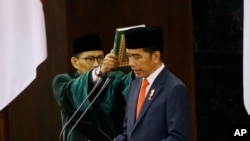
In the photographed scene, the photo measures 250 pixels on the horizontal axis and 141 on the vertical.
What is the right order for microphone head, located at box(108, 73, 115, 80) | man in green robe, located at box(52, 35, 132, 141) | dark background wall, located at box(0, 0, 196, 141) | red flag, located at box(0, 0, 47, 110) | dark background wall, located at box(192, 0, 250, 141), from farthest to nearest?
dark background wall, located at box(0, 0, 196, 141), dark background wall, located at box(192, 0, 250, 141), red flag, located at box(0, 0, 47, 110), man in green robe, located at box(52, 35, 132, 141), microphone head, located at box(108, 73, 115, 80)

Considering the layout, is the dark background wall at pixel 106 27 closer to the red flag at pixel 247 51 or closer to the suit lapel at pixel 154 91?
the red flag at pixel 247 51

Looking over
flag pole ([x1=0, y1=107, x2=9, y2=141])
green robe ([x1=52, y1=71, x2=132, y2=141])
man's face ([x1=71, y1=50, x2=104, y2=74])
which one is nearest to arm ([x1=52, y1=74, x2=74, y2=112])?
green robe ([x1=52, y1=71, x2=132, y2=141])

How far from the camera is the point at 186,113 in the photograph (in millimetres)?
3156

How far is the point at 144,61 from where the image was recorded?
3.27m

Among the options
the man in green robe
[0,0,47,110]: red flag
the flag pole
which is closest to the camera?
the man in green robe

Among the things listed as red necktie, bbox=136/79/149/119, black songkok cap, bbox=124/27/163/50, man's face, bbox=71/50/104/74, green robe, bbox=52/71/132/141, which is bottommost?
green robe, bbox=52/71/132/141

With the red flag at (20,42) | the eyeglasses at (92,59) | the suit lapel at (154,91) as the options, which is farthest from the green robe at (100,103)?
the suit lapel at (154,91)

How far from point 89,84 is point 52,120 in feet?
4.30

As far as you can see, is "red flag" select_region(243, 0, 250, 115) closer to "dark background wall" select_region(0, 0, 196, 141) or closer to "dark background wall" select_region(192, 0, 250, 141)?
"dark background wall" select_region(192, 0, 250, 141)

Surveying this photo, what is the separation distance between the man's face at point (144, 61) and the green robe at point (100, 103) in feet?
2.02

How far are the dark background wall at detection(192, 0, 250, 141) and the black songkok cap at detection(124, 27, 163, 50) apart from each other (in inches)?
54.4

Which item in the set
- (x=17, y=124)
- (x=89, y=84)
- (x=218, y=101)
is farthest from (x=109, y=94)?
(x=17, y=124)

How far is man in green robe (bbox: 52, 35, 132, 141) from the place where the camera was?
12.8 feet

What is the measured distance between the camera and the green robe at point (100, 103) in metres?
3.92
